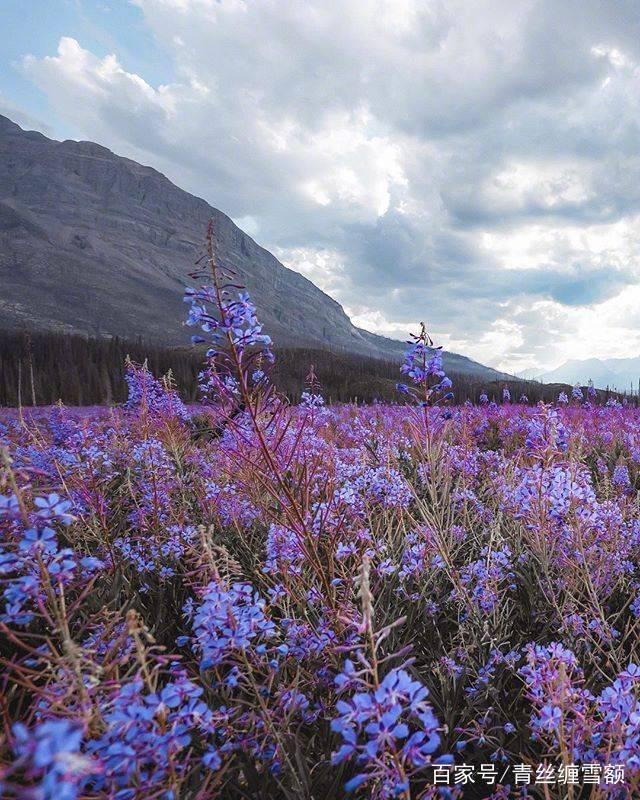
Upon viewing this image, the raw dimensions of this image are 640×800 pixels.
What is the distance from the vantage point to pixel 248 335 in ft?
6.64

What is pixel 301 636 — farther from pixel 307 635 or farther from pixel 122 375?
pixel 122 375

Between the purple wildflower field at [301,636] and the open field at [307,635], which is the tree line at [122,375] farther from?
the purple wildflower field at [301,636]

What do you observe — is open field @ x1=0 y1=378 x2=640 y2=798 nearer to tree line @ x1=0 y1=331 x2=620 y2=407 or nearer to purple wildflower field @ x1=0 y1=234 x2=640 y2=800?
purple wildflower field @ x1=0 y1=234 x2=640 y2=800

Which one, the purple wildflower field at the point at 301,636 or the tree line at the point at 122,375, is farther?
the tree line at the point at 122,375

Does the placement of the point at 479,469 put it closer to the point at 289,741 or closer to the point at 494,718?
the point at 494,718

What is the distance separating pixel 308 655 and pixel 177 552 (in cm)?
168

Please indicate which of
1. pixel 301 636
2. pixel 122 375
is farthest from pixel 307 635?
pixel 122 375

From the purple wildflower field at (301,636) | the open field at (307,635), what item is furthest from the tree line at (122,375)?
the purple wildflower field at (301,636)

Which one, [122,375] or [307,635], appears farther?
[122,375]

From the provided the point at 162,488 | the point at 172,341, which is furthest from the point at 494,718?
the point at 172,341

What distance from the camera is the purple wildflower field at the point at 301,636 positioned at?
1.10m

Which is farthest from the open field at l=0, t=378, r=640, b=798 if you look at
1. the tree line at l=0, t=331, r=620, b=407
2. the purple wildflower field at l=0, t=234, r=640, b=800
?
the tree line at l=0, t=331, r=620, b=407

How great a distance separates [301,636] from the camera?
2.36 metres

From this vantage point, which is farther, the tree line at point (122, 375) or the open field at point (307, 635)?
the tree line at point (122, 375)
